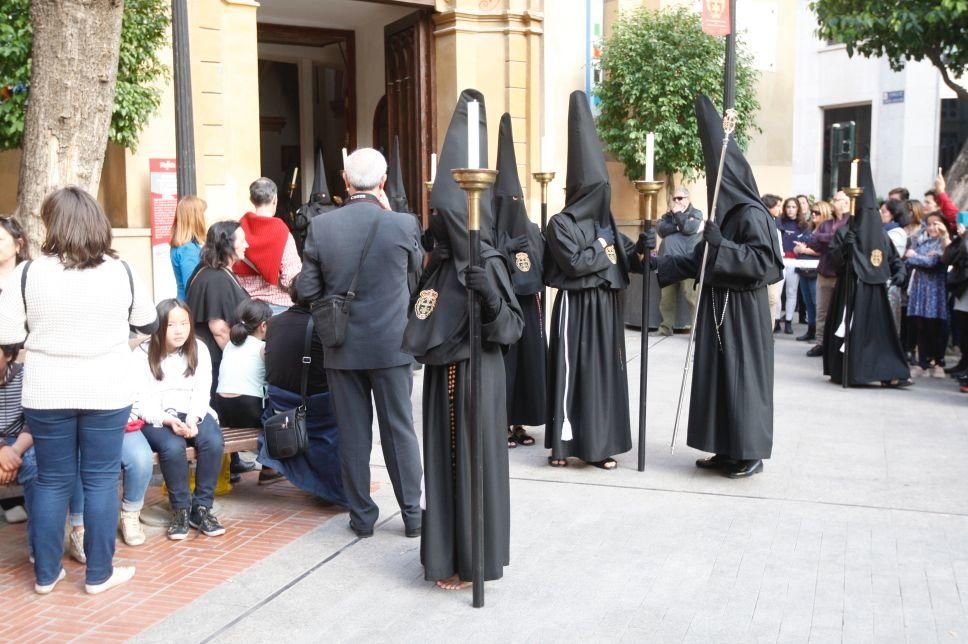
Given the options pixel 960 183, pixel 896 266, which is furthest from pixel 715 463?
pixel 960 183

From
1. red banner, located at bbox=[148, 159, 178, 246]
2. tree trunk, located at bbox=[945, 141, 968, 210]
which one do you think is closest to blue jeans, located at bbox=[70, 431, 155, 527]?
red banner, located at bbox=[148, 159, 178, 246]

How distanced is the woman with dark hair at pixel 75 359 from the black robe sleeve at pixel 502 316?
164 centimetres

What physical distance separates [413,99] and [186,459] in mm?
10016

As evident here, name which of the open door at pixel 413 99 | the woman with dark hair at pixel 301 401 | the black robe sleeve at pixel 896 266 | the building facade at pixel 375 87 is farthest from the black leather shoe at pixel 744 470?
the open door at pixel 413 99

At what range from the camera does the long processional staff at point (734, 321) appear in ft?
22.7

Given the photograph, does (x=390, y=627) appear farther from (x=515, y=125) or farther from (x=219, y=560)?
(x=515, y=125)

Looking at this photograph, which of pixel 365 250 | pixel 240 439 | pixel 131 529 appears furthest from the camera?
pixel 240 439

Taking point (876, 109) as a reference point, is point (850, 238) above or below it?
below

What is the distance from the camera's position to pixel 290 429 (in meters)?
6.02

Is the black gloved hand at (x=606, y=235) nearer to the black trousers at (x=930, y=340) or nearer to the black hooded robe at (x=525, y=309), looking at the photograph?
the black hooded robe at (x=525, y=309)

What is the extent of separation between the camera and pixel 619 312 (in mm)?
7543

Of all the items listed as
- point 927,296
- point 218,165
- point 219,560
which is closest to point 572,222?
point 219,560

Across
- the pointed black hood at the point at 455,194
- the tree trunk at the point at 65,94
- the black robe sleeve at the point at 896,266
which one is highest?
the tree trunk at the point at 65,94

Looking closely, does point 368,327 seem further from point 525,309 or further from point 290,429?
point 525,309
